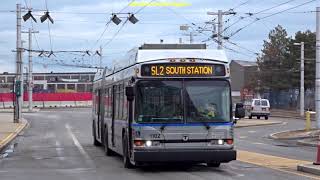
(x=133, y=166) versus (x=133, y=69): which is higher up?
(x=133, y=69)

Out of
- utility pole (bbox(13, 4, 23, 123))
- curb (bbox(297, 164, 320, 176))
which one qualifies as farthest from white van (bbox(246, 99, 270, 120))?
curb (bbox(297, 164, 320, 176))

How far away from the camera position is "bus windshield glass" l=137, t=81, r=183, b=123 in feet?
50.3

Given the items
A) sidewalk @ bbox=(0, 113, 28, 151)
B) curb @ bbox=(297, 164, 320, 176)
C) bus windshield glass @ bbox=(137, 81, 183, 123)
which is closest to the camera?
curb @ bbox=(297, 164, 320, 176)

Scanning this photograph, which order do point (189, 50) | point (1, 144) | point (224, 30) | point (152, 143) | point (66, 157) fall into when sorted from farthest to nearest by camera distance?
point (224, 30) < point (1, 144) < point (66, 157) < point (189, 50) < point (152, 143)

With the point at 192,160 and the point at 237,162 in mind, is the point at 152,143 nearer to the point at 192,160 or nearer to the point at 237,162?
the point at 192,160

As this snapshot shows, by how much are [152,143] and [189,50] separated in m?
2.69

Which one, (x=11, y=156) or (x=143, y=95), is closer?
(x=143, y=95)

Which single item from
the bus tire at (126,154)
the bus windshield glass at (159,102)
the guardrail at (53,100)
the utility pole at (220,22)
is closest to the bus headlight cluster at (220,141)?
the bus windshield glass at (159,102)

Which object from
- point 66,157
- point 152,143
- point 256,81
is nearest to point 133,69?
point 152,143

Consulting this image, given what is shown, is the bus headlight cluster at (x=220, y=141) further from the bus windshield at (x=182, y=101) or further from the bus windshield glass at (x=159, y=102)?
the bus windshield glass at (x=159, y=102)

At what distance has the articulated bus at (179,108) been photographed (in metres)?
15.2

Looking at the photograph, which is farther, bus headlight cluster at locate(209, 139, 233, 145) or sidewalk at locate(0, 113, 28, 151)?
sidewalk at locate(0, 113, 28, 151)

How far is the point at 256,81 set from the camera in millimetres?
91562

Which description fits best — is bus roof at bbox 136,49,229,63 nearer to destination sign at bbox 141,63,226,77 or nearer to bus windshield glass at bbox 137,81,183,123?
destination sign at bbox 141,63,226,77
